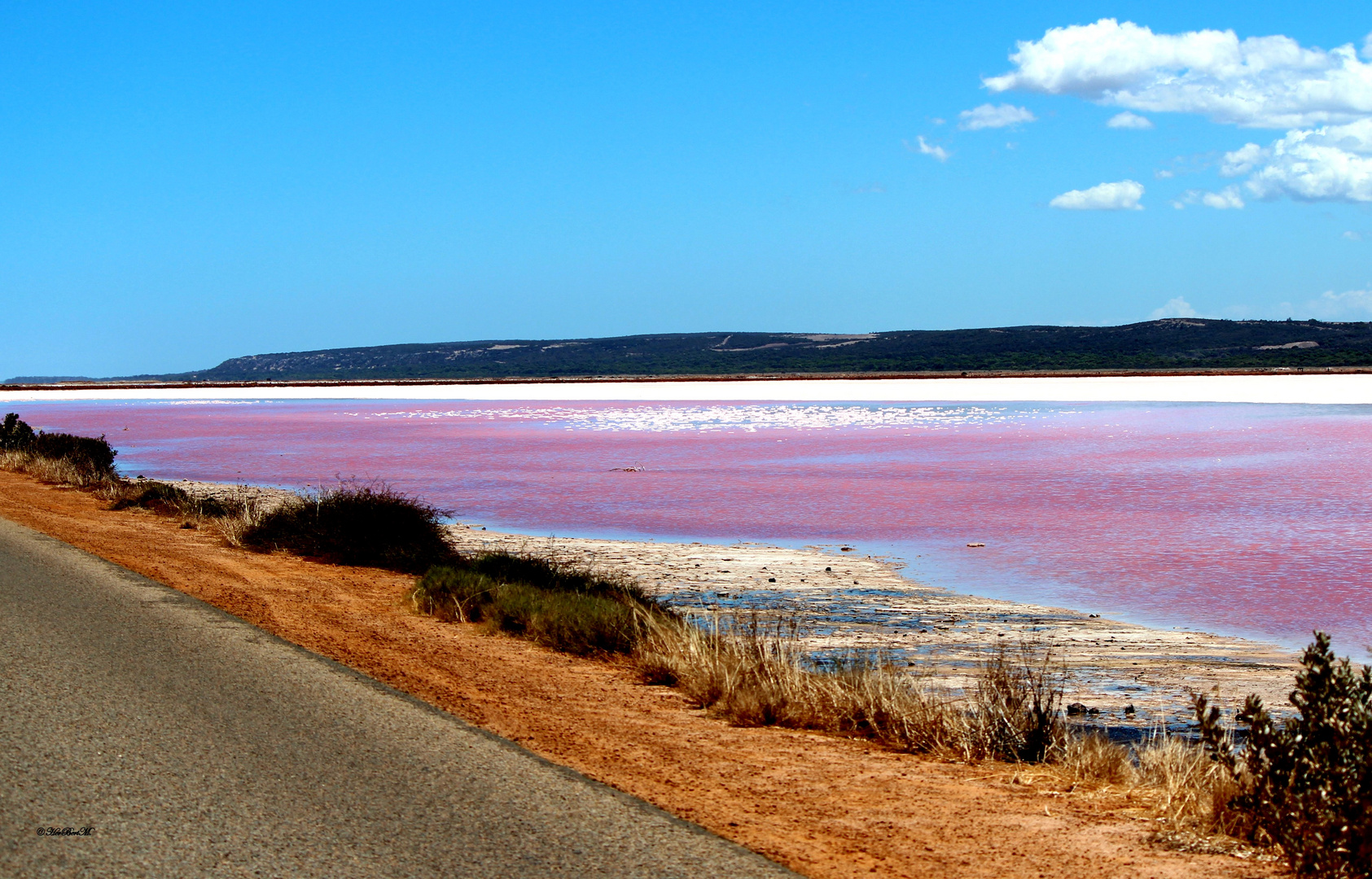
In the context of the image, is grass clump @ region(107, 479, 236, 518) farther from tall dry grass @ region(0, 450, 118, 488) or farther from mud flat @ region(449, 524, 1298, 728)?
mud flat @ region(449, 524, 1298, 728)

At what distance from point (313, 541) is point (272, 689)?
329 inches

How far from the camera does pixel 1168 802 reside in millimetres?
5652

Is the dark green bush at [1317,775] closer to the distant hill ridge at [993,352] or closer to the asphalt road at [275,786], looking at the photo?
the asphalt road at [275,786]

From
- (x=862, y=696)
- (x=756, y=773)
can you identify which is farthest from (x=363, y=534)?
(x=756, y=773)

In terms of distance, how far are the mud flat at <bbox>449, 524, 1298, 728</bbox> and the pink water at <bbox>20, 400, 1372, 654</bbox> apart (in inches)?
26.9

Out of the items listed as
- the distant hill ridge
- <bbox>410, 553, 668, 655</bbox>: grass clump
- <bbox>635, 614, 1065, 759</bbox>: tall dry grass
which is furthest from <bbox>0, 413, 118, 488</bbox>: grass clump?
the distant hill ridge

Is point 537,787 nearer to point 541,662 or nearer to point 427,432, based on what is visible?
point 541,662

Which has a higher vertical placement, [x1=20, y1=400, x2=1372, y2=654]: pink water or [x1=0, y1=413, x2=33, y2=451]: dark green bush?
[x1=0, y1=413, x2=33, y2=451]: dark green bush

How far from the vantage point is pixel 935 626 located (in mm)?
11078

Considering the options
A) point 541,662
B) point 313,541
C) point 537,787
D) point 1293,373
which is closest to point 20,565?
point 313,541

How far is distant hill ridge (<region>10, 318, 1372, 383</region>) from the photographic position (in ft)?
431

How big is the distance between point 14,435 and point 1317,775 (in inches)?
Answer: 1364

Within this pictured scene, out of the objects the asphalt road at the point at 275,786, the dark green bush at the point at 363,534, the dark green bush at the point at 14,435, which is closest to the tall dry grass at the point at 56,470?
the dark green bush at the point at 14,435

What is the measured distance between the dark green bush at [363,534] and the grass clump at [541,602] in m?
1.68
